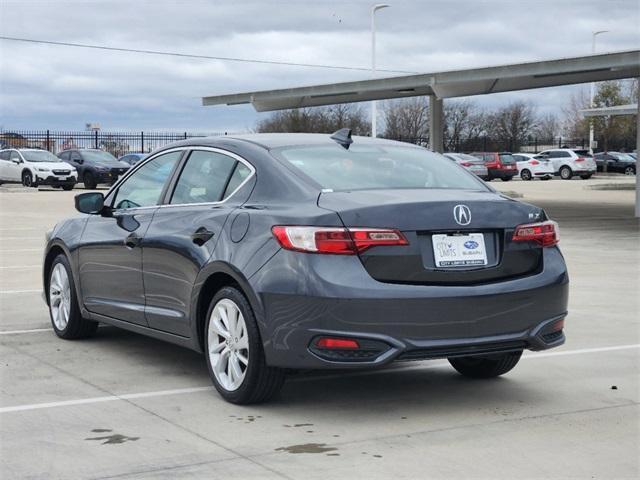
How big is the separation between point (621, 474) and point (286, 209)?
2.28 m

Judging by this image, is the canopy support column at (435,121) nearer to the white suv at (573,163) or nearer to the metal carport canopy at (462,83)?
the metal carport canopy at (462,83)

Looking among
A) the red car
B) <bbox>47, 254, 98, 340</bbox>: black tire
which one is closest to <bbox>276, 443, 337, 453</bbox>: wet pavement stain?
<bbox>47, 254, 98, 340</bbox>: black tire

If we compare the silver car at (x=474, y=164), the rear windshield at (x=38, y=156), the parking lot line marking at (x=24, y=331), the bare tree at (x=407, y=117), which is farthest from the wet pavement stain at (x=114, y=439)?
the bare tree at (x=407, y=117)

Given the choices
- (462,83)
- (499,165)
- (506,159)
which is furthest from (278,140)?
(506,159)

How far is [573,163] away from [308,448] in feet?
176

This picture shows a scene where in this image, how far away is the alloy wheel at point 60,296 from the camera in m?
8.55

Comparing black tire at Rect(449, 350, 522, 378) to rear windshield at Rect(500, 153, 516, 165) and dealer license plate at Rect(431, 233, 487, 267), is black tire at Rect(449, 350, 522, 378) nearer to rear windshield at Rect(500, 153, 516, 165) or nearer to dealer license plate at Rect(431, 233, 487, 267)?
dealer license plate at Rect(431, 233, 487, 267)

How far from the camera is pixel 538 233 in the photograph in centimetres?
623

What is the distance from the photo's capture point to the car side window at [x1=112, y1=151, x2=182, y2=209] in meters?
7.49

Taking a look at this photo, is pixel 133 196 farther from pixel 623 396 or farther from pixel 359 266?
pixel 623 396

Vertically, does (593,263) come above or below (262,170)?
below

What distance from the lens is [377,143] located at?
23.3ft

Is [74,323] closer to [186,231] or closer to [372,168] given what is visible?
[186,231]

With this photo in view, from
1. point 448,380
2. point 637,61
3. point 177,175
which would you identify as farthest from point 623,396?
point 637,61
